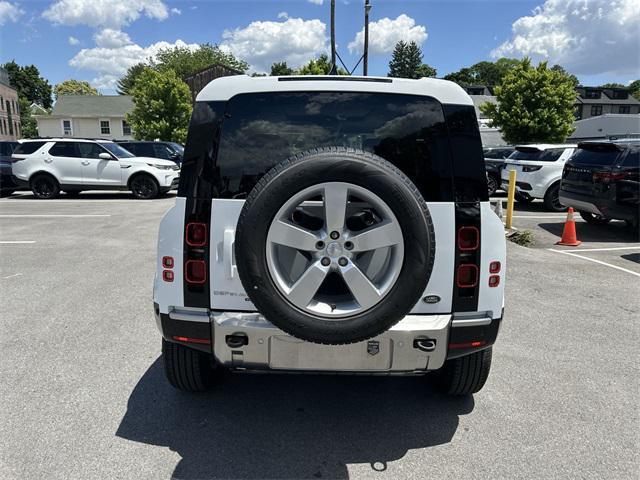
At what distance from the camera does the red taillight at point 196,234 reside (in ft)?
8.23

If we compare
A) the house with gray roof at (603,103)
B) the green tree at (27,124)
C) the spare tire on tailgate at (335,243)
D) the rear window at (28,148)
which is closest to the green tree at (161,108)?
the rear window at (28,148)

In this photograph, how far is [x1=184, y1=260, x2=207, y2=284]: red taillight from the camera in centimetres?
255

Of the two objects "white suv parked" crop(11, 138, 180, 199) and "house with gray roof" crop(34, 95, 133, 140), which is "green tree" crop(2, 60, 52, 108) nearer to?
"house with gray roof" crop(34, 95, 133, 140)

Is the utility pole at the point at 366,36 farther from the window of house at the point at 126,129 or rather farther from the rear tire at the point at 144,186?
the window of house at the point at 126,129

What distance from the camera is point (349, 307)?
2.35m

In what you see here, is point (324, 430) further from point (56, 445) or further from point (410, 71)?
point (410, 71)

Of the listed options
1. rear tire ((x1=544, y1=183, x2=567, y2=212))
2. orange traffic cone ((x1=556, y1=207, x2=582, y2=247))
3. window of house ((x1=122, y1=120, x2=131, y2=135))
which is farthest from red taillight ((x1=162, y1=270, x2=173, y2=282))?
window of house ((x1=122, y1=120, x2=131, y2=135))

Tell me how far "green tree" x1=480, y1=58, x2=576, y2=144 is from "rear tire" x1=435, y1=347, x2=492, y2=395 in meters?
28.5

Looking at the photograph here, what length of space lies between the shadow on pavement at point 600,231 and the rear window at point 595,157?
1422mm

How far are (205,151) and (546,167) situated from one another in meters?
11.7

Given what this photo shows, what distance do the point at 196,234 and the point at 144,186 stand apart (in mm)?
12742

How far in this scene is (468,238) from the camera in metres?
2.52

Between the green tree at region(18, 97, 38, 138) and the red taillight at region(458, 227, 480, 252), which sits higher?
the green tree at region(18, 97, 38, 138)

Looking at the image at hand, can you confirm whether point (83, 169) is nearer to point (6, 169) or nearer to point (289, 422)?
point (6, 169)
